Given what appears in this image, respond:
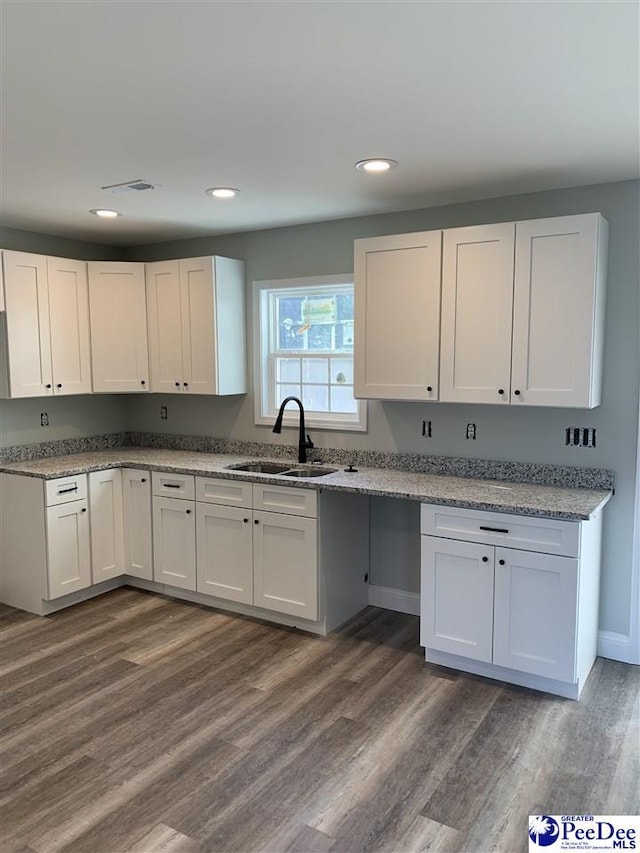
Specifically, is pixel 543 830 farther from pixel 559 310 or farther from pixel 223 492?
pixel 223 492

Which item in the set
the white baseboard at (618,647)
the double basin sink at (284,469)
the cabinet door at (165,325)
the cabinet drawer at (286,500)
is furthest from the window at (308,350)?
the white baseboard at (618,647)

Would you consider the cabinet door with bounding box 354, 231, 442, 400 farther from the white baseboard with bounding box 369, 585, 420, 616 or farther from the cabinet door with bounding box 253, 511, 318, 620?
the white baseboard with bounding box 369, 585, 420, 616

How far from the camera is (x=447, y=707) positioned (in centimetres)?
286

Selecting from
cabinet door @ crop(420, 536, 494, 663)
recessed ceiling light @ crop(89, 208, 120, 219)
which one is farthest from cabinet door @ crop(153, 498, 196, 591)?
recessed ceiling light @ crop(89, 208, 120, 219)

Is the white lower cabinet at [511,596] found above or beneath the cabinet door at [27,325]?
beneath

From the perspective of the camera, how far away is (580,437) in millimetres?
3283

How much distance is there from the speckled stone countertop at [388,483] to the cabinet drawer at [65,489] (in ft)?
0.14

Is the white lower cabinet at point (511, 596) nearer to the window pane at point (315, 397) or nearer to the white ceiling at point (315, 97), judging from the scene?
the window pane at point (315, 397)

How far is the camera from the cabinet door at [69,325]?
4.24 m

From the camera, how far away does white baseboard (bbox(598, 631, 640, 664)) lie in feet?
10.7

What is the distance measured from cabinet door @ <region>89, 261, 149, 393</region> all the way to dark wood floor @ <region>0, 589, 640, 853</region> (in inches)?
71.3

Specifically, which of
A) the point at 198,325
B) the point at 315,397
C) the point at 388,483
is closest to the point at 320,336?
the point at 315,397

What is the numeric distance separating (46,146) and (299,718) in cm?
266

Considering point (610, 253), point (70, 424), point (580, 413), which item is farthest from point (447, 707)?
point (70, 424)
